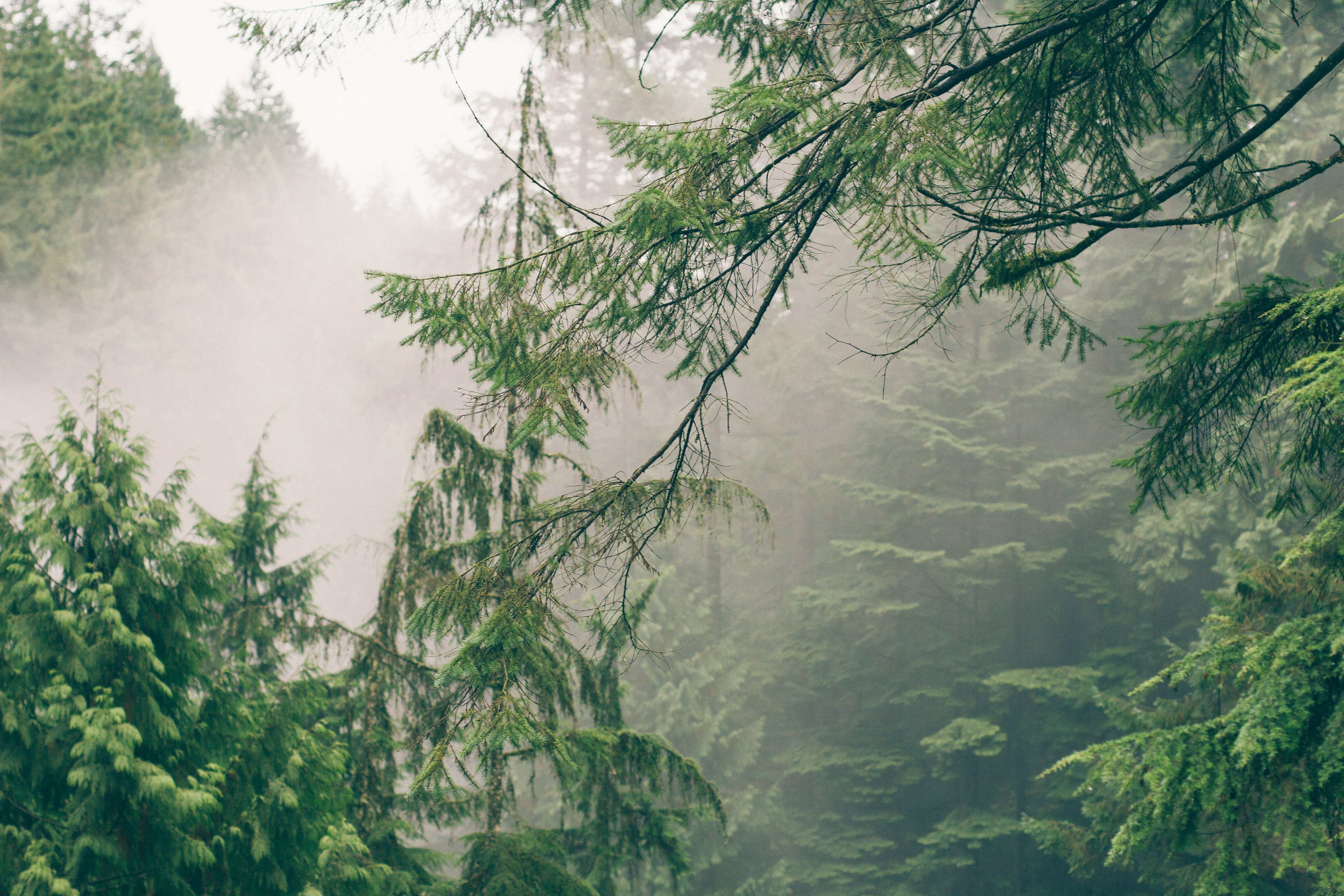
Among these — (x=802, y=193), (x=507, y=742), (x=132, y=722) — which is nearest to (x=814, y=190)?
(x=802, y=193)

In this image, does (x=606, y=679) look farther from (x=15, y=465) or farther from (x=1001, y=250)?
(x=15, y=465)

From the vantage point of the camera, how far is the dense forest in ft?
8.91

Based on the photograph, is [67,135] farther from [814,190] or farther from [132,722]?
[814,190]

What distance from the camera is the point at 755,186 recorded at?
281cm

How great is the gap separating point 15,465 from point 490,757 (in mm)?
15376

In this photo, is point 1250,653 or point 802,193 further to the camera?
point 1250,653

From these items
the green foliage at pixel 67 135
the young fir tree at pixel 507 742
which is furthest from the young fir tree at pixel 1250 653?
the green foliage at pixel 67 135

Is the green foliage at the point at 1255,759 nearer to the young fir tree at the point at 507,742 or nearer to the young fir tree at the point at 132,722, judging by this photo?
the young fir tree at the point at 507,742

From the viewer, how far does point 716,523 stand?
1414 centimetres

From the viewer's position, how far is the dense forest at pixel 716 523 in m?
2.71

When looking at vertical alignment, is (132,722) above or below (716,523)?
below

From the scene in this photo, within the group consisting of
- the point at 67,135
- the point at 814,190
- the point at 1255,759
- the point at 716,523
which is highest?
the point at 67,135

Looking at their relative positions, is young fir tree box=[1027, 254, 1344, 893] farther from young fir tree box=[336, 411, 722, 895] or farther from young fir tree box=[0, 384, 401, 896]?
young fir tree box=[0, 384, 401, 896]

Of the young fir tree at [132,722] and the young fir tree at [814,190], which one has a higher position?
the young fir tree at [814,190]
